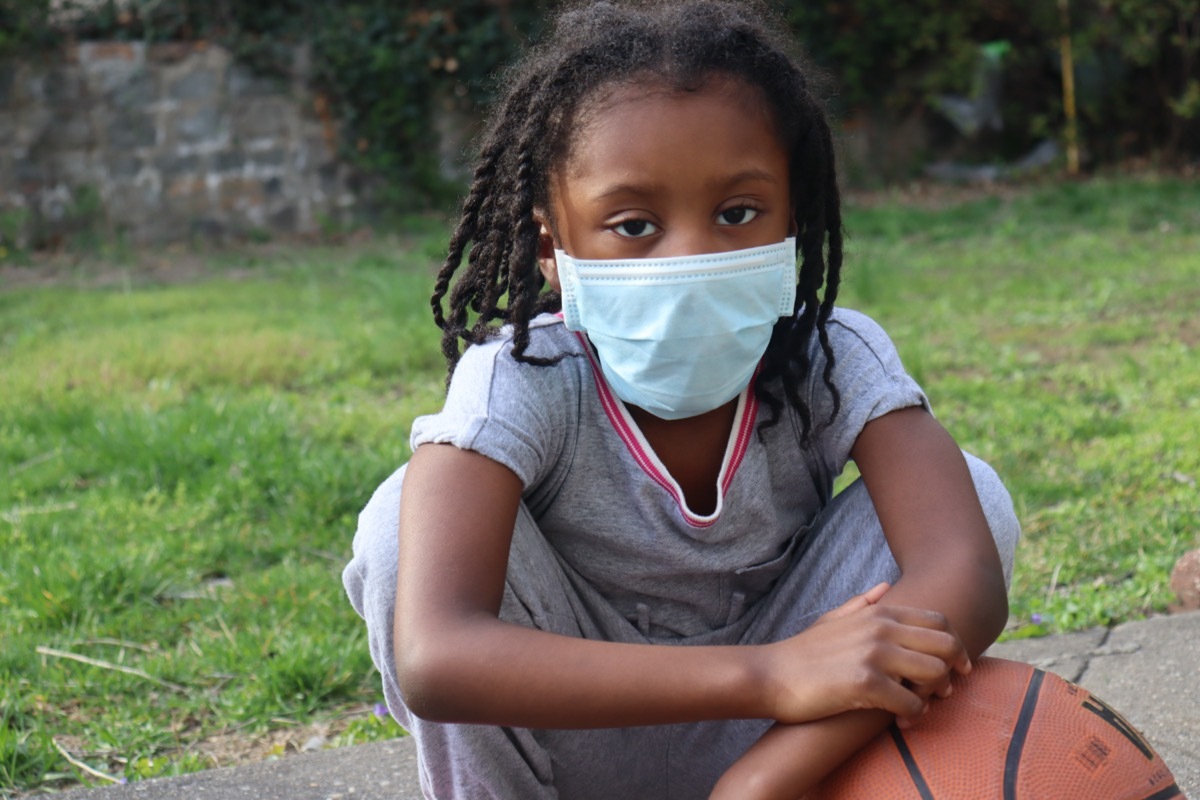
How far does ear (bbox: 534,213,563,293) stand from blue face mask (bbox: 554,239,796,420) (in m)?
0.08

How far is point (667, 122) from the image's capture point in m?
1.96

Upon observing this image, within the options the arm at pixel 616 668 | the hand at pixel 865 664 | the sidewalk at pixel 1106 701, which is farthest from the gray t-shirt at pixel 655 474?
the sidewalk at pixel 1106 701

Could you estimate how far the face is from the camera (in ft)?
6.40

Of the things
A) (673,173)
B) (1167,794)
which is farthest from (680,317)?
(1167,794)

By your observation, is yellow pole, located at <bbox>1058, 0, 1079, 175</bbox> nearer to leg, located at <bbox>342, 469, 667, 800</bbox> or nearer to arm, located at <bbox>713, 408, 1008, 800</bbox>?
arm, located at <bbox>713, 408, 1008, 800</bbox>

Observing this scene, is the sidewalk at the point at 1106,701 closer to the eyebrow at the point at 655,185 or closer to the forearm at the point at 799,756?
the forearm at the point at 799,756

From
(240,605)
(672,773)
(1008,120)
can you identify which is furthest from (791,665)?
(1008,120)

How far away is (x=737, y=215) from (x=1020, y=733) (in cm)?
87

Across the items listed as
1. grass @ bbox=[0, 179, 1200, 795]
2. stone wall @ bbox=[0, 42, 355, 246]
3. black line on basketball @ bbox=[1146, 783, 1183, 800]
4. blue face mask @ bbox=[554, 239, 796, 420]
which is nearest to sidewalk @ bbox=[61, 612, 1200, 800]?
grass @ bbox=[0, 179, 1200, 795]

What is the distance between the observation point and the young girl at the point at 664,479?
1.75m

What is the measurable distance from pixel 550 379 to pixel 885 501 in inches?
22.3

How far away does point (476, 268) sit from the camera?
2305mm

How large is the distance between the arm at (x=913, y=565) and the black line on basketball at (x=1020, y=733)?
4.3 inches

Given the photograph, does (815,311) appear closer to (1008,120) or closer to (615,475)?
(615,475)
